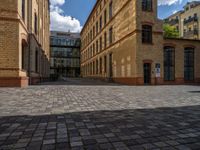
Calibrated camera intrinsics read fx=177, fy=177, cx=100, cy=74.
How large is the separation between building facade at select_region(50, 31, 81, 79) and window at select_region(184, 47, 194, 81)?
4514 centimetres

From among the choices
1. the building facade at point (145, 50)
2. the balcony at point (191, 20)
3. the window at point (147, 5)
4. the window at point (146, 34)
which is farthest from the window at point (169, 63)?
the balcony at point (191, 20)

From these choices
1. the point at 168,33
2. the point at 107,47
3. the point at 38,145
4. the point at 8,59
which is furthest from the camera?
the point at 168,33

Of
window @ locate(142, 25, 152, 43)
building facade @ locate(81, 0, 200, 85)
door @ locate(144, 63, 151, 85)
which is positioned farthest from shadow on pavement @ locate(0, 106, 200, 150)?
window @ locate(142, 25, 152, 43)

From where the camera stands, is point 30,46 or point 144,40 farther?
point 144,40

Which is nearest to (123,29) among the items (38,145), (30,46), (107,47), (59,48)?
(107,47)

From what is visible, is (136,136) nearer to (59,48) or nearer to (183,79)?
(183,79)

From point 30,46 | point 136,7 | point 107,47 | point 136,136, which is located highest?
Result: point 136,7

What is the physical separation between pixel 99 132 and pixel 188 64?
23095 mm

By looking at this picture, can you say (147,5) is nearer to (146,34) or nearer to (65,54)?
(146,34)

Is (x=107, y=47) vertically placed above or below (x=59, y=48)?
below

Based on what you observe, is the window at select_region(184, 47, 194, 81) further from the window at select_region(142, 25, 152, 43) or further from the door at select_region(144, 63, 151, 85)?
the window at select_region(142, 25, 152, 43)

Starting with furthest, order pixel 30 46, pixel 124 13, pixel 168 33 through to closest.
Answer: pixel 168 33
pixel 124 13
pixel 30 46

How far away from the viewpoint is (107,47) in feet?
101

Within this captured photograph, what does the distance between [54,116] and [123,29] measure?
20.5 meters
